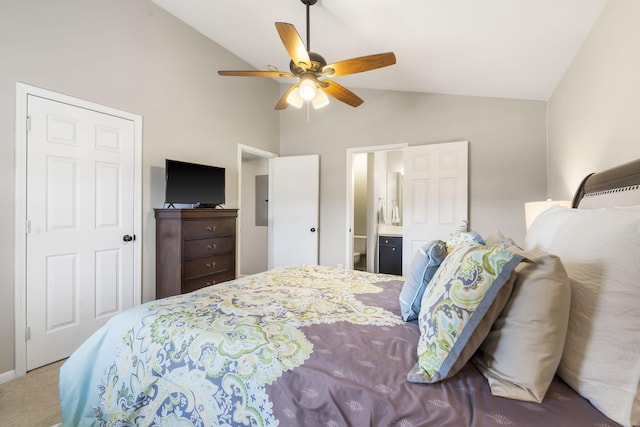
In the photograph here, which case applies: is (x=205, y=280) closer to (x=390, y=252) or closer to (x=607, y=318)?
(x=390, y=252)

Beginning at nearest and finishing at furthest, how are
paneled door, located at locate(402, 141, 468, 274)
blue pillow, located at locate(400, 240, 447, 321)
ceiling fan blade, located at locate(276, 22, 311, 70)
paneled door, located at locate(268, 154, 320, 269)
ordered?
blue pillow, located at locate(400, 240, 447, 321)
ceiling fan blade, located at locate(276, 22, 311, 70)
paneled door, located at locate(402, 141, 468, 274)
paneled door, located at locate(268, 154, 320, 269)

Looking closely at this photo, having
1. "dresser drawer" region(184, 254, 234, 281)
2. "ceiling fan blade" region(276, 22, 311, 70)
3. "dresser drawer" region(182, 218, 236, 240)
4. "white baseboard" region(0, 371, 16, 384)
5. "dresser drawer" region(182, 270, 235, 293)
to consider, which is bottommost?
"white baseboard" region(0, 371, 16, 384)

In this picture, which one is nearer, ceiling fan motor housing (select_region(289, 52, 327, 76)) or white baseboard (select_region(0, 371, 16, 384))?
white baseboard (select_region(0, 371, 16, 384))

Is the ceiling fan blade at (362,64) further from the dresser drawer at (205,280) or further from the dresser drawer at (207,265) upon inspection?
the dresser drawer at (205,280)

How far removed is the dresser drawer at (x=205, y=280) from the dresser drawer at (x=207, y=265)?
4cm

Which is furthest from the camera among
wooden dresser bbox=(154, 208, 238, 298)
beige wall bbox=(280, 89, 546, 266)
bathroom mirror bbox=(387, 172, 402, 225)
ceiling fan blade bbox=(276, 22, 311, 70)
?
bathroom mirror bbox=(387, 172, 402, 225)

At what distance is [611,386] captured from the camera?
2.29 feet

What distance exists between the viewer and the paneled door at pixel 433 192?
3568 millimetres

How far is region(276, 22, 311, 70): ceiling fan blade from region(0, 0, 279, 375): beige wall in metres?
1.75

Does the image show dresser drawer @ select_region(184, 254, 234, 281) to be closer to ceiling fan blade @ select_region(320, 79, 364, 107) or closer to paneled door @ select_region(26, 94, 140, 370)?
paneled door @ select_region(26, 94, 140, 370)

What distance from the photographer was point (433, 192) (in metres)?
3.70

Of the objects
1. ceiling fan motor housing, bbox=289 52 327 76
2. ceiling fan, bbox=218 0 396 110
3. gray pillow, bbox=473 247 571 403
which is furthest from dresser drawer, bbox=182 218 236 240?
gray pillow, bbox=473 247 571 403

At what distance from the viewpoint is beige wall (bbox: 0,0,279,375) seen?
212 centimetres

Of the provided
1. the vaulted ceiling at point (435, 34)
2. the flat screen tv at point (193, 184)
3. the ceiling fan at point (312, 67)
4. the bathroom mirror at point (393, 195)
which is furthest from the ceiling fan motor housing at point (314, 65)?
the bathroom mirror at point (393, 195)
